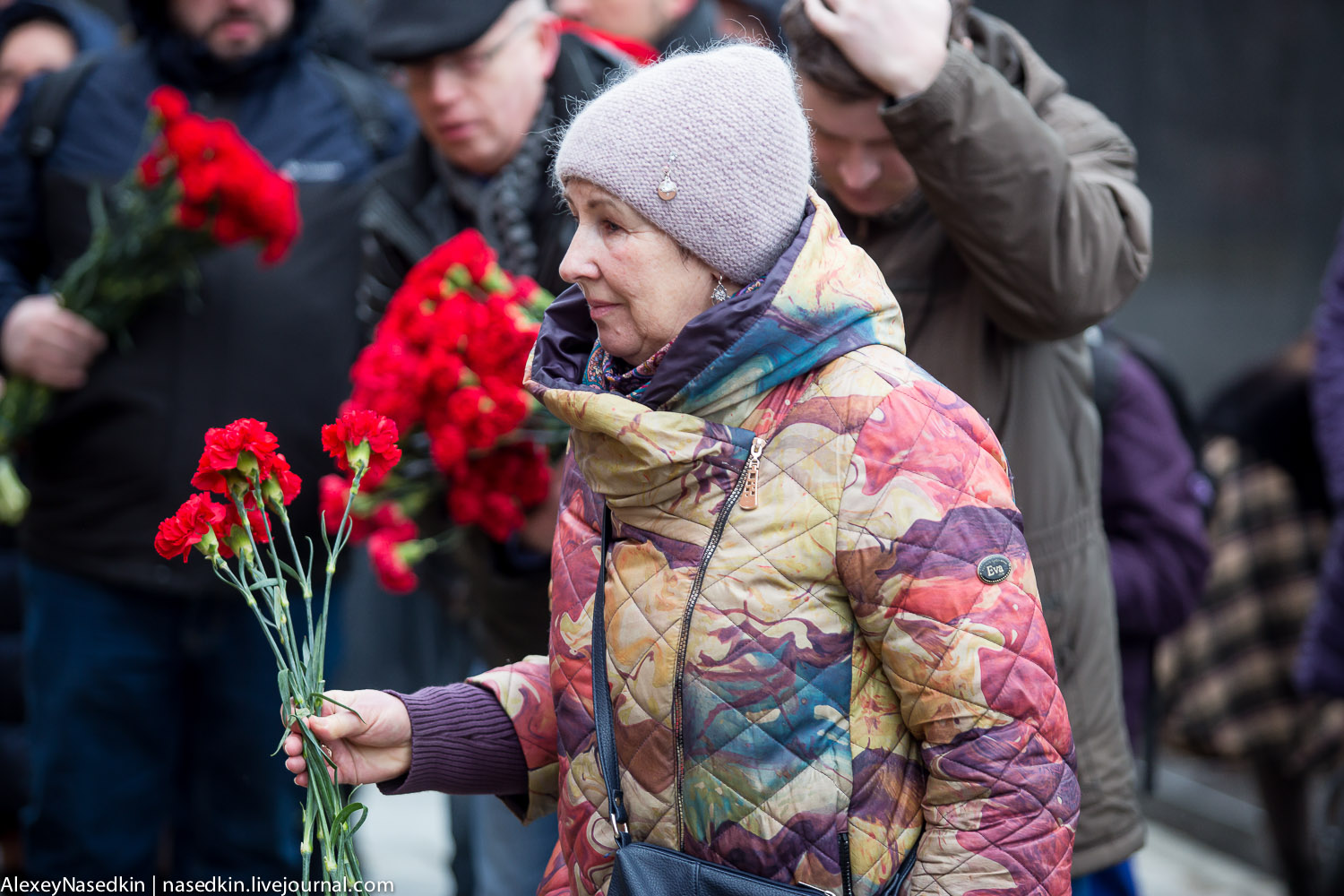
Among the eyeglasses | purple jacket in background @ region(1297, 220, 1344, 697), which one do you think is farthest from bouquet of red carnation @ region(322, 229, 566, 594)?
purple jacket in background @ region(1297, 220, 1344, 697)

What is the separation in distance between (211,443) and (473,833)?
7.75 feet

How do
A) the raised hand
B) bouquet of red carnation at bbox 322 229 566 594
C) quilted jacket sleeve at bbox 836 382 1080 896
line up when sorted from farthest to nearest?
bouquet of red carnation at bbox 322 229 566 594, the raised hand, quilted jacket sleeve at bbox 836 382 1080 896

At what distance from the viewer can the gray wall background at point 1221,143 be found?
535 centimetres

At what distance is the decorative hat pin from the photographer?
5.42 feet

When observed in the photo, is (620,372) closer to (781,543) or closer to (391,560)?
(781,543)

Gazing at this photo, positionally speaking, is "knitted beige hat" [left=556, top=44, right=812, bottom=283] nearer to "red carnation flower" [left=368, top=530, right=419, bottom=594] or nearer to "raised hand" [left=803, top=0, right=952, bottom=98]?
"raised hand" [left=803, top=0, right=952, bottom=98]

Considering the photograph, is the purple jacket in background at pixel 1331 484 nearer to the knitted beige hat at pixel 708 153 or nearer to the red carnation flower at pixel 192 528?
the knitted beige hat at pixel 708 153

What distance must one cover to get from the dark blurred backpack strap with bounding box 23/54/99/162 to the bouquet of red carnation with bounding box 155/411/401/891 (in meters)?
2.09

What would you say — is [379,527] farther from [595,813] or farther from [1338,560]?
[1338,560]

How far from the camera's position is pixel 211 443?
1636 millimetres

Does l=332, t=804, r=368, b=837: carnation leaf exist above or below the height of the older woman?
below

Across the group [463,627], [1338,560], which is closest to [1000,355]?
[1338,560]

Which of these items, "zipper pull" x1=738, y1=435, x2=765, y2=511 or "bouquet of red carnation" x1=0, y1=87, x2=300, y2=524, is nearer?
"zipper pull" x1=738, y1=435, x2=765, y2=511

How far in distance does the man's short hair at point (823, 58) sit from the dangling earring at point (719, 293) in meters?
0.56
